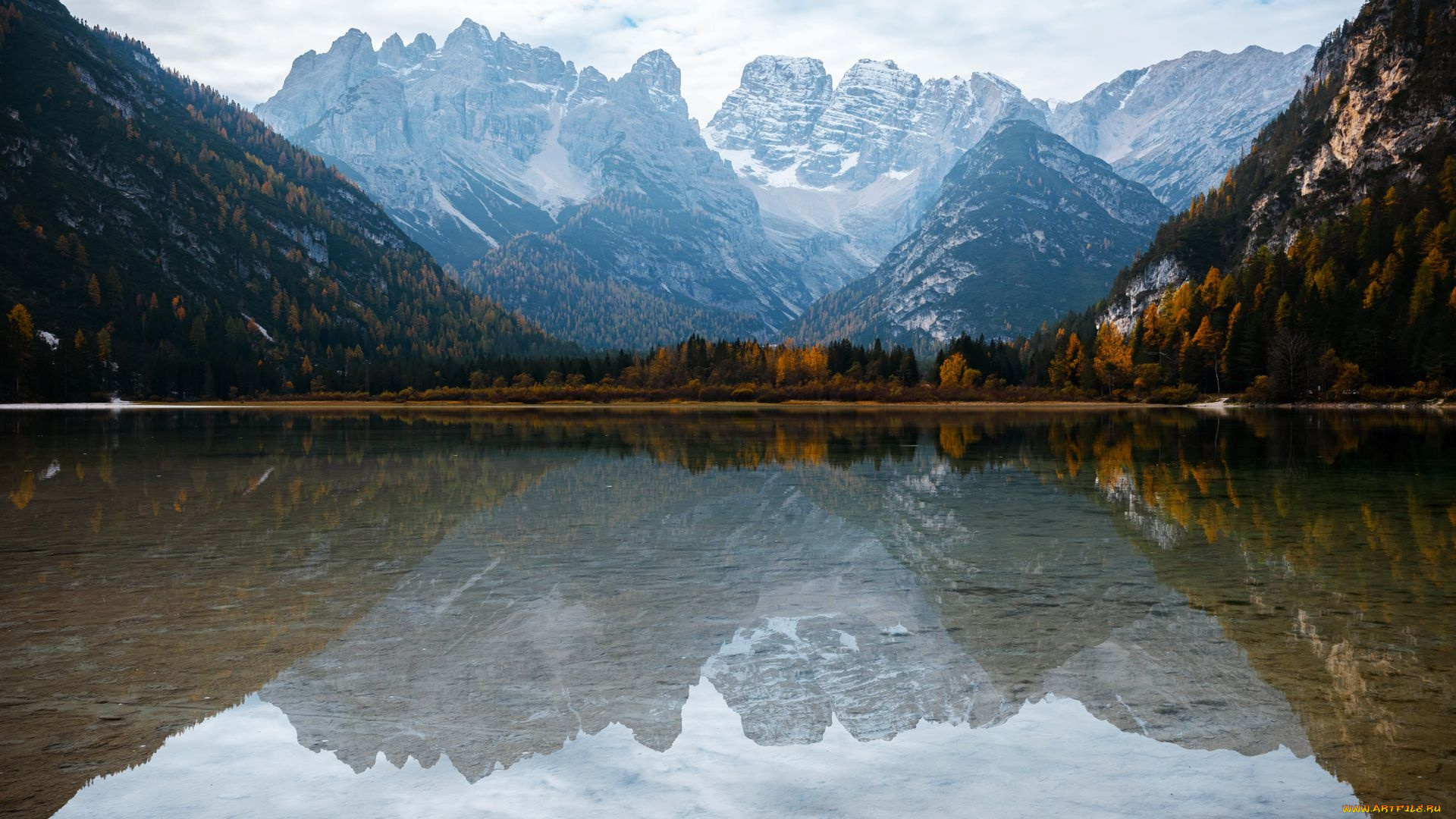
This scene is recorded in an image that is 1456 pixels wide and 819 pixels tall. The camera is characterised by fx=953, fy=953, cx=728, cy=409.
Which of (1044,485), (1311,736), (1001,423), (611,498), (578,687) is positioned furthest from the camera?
(1001,423)

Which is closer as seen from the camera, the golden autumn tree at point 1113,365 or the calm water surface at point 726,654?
the calm water surface at point 726,654

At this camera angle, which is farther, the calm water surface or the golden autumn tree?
the golden autumn tree

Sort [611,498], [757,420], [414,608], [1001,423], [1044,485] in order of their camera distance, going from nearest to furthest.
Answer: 1. [414,608]
2. [611,498]
3. [1044,485]
4. [1001,423]
5. [757,420]

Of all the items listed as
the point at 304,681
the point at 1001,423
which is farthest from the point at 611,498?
the point at 1001,423

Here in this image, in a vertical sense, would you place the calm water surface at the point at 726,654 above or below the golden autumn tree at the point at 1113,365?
below

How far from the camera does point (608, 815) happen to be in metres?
10.5

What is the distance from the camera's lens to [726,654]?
16.1 metres

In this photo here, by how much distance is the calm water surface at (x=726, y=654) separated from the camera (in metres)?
11.2

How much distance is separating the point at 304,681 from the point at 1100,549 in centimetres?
1948

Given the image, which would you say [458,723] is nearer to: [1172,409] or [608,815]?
[608,815]

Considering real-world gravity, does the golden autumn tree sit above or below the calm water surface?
above

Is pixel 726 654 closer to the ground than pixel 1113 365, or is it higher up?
closer to the ground

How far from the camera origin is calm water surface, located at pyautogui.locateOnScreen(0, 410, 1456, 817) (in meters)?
11.2

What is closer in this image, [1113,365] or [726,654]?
[726,654]
